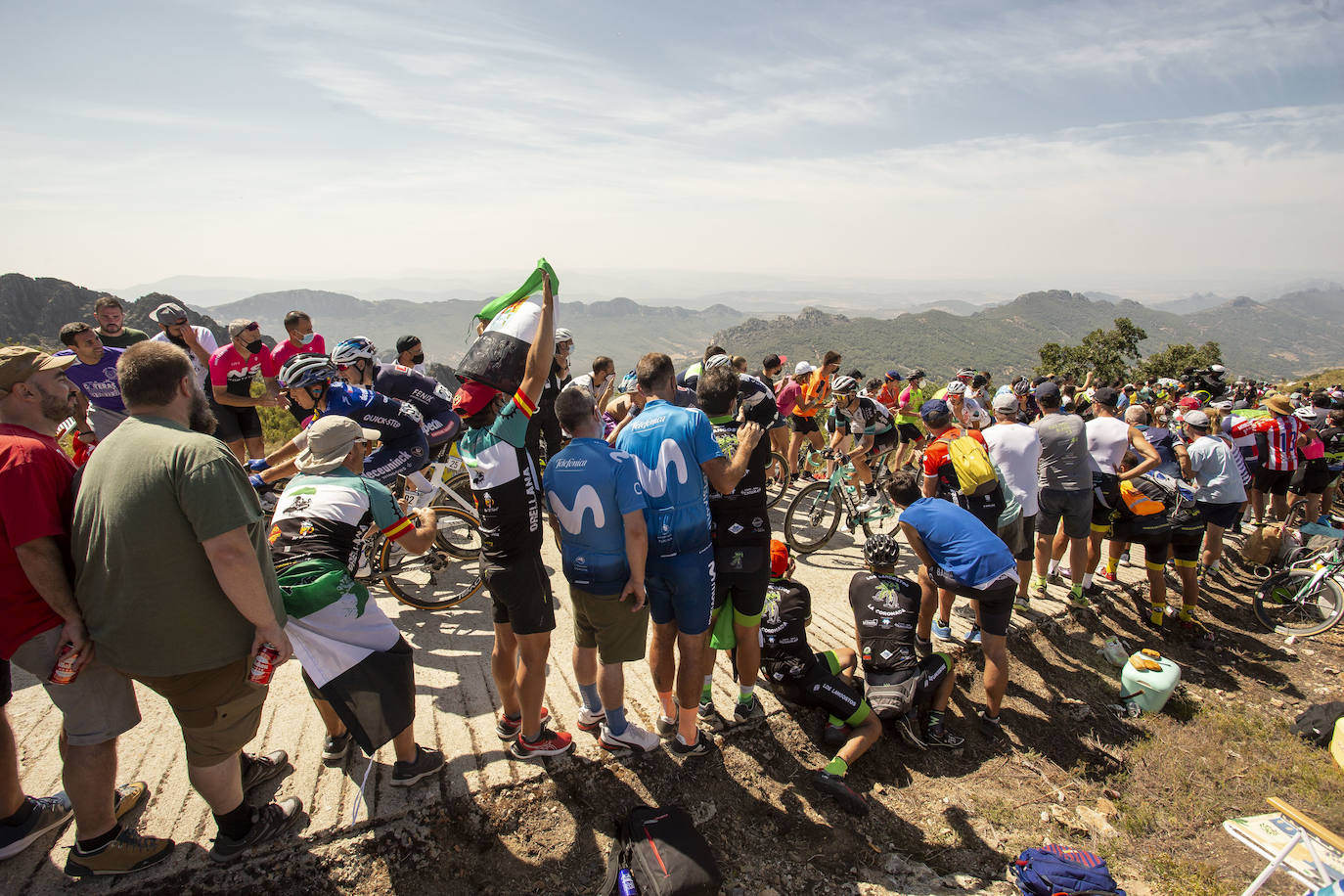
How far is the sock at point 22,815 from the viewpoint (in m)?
2.88

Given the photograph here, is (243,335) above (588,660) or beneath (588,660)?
above

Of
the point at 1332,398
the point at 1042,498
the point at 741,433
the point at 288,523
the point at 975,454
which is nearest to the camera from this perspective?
the point at 288,523

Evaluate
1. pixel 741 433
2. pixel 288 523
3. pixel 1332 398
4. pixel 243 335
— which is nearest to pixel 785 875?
pixel 741 433

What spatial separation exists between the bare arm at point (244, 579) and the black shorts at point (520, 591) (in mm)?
1044

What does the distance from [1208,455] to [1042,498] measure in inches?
104

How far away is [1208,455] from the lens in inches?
275

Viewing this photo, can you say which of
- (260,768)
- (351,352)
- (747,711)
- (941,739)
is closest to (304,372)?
(351,352)

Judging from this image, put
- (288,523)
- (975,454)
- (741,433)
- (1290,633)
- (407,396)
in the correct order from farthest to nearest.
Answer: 1. (1290,633)
2. (407,396)
3. (975,454)
4. (741,433)
5. (288,523)

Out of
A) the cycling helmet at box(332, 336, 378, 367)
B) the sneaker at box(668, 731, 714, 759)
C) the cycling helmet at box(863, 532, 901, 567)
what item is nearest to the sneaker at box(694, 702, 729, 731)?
the sneaker at box(668, 731, 714, 759)

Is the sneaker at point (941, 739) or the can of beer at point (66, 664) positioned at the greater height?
the can of beer at point (66, 664)

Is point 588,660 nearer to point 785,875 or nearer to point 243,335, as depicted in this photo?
point 785,875

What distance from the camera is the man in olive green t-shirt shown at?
7.87 ft

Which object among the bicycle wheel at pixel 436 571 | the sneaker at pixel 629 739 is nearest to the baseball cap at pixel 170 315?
the bicycle wheel at pixel 436 571

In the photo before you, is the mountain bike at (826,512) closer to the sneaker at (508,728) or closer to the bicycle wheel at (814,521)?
the bicycle wheel at (814,521)
